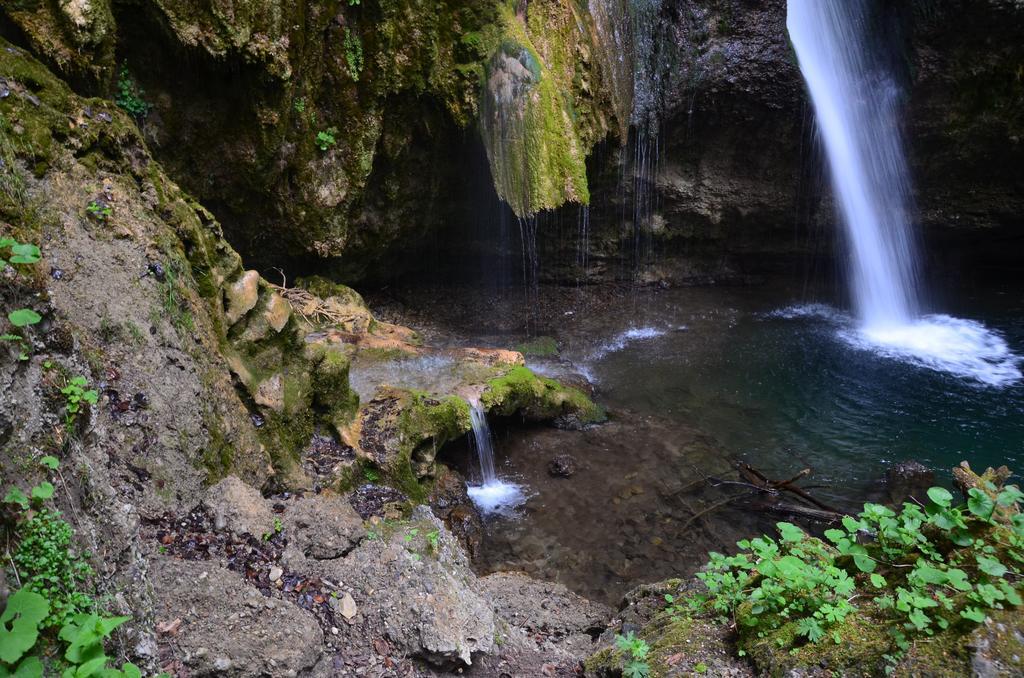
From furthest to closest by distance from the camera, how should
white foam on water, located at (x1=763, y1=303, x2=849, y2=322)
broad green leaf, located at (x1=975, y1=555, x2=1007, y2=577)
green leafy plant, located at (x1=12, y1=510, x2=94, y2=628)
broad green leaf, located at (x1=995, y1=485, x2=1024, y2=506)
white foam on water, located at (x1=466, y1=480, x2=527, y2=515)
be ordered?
1. white foam on water, located at (x1=763, y1=303, x2=849, y2=322)
2. white foam on water, located at (x1=466, y1=480, x2=527, y2=515)
3. broad green leaf, located at (x1=995, y1=485, x2=1024, y2=506)
4. broad green leaf, located at (x1=975, y1=555, x2=1007, y2=577)
5. green leafy plant, located at (x1=12, y1=510, x2=94, y2=628)

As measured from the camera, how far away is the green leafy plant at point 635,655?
249 cm

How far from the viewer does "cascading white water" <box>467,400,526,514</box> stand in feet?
19.2

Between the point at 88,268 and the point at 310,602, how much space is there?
1.96 metres

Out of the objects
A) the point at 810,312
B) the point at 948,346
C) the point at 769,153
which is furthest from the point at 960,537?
the point at 810,312

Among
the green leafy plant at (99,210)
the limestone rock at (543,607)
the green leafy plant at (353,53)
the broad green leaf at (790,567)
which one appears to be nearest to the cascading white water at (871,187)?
the green leafy plant at (353,53)

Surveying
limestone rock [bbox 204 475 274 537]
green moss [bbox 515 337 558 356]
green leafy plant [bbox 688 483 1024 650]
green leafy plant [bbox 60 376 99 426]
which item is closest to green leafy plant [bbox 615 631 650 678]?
green leafy plant [bbox 688 483 1024 650]

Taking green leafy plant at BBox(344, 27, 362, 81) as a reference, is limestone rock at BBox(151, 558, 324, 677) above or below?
below

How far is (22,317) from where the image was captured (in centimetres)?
192

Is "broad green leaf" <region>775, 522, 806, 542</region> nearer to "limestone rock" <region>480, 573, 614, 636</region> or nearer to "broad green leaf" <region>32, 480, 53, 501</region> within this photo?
"limestone rock" <region>480, 573, 614, 636</region>

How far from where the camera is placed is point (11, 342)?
195 cm

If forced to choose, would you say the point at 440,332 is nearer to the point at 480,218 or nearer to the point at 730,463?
the point at 480,218

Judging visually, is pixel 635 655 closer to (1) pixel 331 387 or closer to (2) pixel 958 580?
(2) pixel 958 580

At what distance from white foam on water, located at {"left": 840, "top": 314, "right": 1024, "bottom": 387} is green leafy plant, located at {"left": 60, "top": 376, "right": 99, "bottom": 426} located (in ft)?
31.4

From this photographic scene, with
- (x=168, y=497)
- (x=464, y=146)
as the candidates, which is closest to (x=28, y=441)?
(x=168, y=497)
